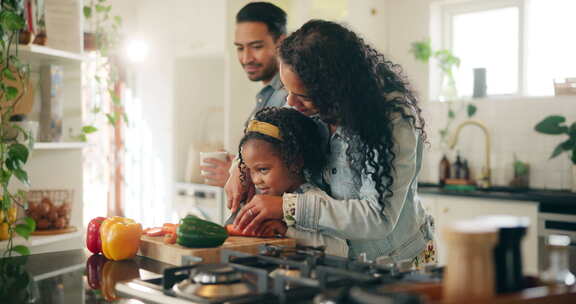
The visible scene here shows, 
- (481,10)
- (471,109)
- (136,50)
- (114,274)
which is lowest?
(114,274)

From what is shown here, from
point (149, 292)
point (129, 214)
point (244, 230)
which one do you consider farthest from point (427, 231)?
point (129, 214)

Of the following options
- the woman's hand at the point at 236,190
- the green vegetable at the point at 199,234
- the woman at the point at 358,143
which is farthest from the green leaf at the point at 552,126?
the green vegetable at the point at 199,234

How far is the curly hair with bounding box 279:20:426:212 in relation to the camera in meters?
1.58

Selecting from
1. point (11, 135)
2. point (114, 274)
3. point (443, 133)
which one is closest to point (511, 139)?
point (443, 133)

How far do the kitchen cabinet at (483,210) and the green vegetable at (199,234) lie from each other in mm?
2166

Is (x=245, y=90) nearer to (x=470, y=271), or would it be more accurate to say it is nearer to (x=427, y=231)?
(x=427, y=231)

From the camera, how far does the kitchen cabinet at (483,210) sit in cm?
362

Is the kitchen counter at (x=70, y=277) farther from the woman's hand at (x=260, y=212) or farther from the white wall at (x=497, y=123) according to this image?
the white wall at (x=497, y=123)

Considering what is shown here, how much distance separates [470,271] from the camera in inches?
29.5

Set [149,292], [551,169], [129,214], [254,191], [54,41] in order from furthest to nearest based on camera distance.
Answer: [129,214], [551,169], [54,41], [254,191], [149,292]

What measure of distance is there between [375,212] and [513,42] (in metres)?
3.39

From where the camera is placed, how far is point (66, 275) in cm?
152

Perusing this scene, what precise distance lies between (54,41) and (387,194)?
203cm

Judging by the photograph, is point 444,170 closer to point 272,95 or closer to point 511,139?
point 511,139
